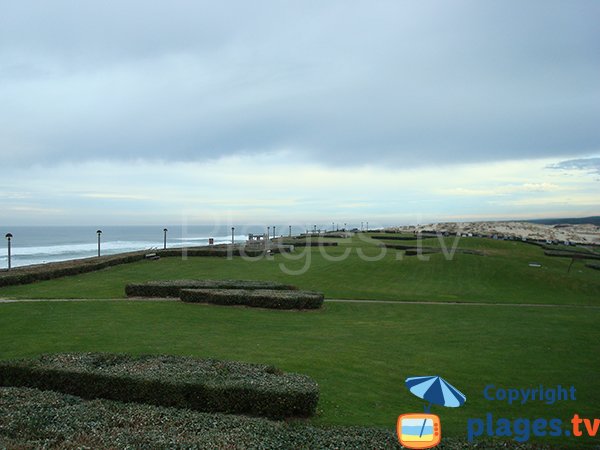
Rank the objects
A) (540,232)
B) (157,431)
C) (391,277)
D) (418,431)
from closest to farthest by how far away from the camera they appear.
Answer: (418,431) < (157,431) < (391,277) < (540,232)

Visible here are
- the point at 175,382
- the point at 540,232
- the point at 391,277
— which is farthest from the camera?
the point at 540,232

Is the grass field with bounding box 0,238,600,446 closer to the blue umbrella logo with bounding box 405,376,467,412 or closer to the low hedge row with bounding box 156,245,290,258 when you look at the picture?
the blue umbrella logo with bounding box 405,376,467,412

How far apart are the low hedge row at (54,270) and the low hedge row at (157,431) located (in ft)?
62.8

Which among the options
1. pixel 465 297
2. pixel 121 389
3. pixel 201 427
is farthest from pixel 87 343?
pixel 465 297

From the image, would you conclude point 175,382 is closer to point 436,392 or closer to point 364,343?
point 436,392

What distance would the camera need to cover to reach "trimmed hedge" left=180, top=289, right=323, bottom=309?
20672 millimetres

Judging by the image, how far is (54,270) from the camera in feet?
90.5

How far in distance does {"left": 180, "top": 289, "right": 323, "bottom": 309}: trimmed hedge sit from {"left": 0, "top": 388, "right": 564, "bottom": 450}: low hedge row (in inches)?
483

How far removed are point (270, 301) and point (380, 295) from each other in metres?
7.83

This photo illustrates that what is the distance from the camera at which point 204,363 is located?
1051 centimetres

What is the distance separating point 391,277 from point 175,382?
25.4m

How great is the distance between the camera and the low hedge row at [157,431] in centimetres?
680

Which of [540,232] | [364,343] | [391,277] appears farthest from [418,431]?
[540,232]

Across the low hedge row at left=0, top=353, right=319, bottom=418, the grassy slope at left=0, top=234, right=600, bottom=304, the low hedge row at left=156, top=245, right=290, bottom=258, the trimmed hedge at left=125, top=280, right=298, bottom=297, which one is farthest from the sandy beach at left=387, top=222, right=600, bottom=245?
the low hedge row at left=0, top=353, right=319, bottom=418
